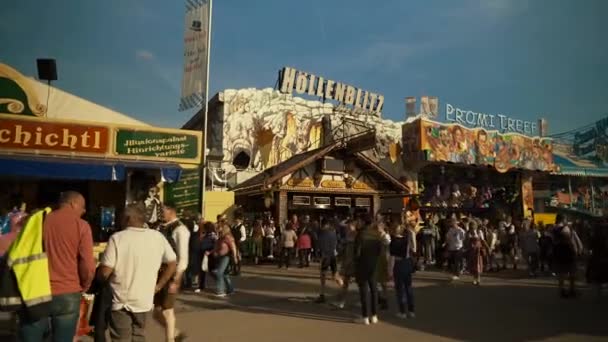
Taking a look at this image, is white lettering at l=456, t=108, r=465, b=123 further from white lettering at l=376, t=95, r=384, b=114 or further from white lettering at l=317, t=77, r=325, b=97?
white lettering at l=317, t=77, r=325, b=97

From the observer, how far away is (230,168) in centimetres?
2853

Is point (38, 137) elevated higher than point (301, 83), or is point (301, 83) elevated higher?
point (301, 83)

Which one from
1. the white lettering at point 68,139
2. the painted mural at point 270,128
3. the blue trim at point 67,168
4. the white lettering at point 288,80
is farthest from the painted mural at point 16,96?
the white lettering at point 288,80

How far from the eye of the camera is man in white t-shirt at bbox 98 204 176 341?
4.31 meters

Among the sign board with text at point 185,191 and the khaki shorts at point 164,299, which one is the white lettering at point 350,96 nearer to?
the sign board with text at point 185,191

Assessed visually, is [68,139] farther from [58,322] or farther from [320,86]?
[320,86]

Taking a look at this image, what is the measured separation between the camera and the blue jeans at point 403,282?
877cm

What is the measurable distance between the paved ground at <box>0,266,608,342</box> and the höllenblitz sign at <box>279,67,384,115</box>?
2094 cm

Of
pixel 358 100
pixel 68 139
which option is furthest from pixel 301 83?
pixel 68 139

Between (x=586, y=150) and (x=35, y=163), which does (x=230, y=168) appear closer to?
(x=35, y=163)

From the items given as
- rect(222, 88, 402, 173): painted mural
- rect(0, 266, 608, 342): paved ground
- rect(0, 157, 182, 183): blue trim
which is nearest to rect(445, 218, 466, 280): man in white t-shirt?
rect(0, 266, 608, 342): paved ground

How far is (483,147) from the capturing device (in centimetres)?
3225

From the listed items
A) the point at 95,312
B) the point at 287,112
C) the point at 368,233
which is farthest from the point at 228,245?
the point at 287,112

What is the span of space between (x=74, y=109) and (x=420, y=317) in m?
13.7
